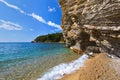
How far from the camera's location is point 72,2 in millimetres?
22812

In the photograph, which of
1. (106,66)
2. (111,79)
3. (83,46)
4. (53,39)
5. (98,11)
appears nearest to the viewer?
(111,79)

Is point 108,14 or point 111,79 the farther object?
point 108,14

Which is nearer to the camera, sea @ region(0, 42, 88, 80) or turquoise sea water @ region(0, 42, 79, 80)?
sea @ region(0, 42, 88, 80)

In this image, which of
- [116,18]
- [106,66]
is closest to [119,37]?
[116,18]

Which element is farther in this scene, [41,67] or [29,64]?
[29,64]

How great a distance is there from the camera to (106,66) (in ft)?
39.0

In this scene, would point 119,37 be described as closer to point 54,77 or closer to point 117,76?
point 117,76

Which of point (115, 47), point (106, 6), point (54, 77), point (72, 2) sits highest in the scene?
point (72, 2)

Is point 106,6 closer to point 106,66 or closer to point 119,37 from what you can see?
point 119,37

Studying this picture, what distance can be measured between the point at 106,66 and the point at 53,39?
139346 mm

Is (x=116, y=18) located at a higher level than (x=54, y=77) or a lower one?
higher

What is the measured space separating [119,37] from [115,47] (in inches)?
67.2

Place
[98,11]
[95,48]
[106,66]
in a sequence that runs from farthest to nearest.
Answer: [95,48] → [98,11] → [106,66]

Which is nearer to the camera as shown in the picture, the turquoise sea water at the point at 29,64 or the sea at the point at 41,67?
the sea at the point at 41,67
